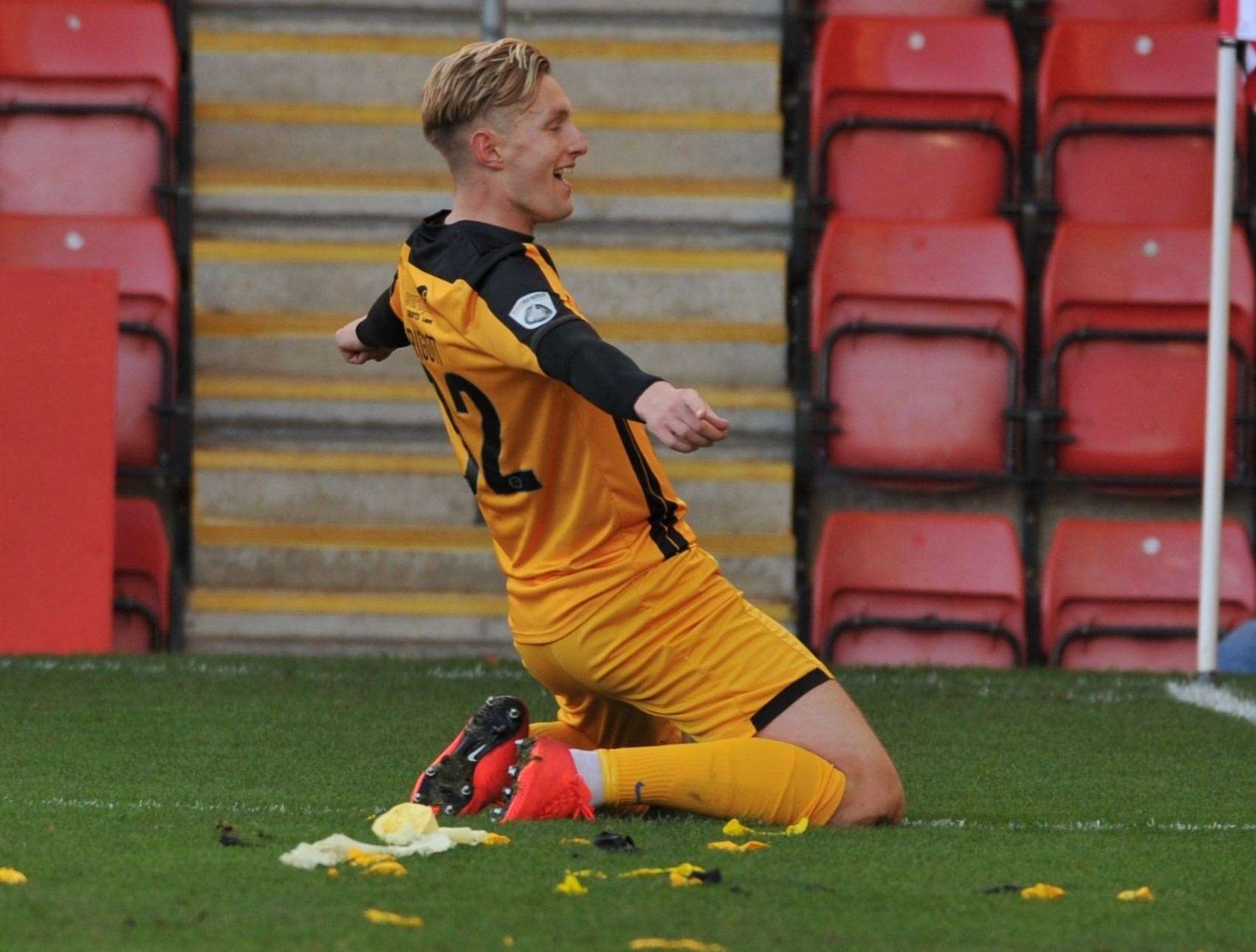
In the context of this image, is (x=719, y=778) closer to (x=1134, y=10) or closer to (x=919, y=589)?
(x=919, y=589)

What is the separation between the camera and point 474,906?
2078 mm

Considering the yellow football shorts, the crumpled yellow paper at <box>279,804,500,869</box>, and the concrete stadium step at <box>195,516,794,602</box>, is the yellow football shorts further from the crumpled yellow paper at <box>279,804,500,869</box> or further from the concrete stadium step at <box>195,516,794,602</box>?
the concrete stadium step at <box>195,516,794,602</box>

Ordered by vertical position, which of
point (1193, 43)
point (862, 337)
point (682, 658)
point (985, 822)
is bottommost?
point (985, 822)

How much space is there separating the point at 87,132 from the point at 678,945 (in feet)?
14.0

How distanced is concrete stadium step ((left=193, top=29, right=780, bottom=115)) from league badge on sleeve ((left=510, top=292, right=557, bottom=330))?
3577mm

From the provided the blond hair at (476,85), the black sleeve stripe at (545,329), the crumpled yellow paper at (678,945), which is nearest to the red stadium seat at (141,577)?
the blond hair at (476,85)

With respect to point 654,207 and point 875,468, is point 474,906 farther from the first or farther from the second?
point 654,207

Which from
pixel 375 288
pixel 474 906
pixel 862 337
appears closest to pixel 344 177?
pixel 375 288

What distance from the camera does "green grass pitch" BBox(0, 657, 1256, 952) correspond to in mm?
2012

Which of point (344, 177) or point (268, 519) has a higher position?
point (344, 177)

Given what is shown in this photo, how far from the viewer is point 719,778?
2623 mm

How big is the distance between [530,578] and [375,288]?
309 centimetres

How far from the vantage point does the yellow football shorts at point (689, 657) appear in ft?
8.77

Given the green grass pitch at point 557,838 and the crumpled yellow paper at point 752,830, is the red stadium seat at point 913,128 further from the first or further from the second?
the crumpled yellow paper at point 752,830
